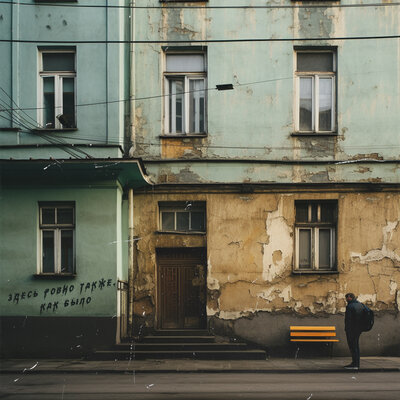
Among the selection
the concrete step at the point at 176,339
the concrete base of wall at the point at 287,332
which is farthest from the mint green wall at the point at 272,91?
the concrete step at the point at 176,339

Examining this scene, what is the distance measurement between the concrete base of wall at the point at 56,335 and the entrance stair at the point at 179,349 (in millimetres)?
377

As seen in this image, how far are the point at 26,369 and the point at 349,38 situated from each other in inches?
410

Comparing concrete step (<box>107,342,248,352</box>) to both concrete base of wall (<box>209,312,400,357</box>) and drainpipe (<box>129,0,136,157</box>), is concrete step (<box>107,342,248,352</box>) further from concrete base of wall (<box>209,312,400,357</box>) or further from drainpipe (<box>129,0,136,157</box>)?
drainpipe (<box>129,0,136,157</box>)

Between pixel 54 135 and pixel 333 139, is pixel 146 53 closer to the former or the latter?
pixel 54 135

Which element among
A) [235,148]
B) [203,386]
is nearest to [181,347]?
[203,386]

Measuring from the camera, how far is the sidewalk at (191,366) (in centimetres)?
1353

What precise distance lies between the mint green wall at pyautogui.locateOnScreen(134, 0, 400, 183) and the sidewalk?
458 cm

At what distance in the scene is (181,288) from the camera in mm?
16859

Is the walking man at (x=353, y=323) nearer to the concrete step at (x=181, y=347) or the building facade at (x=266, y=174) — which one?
the building facade at (x=266, y=174)

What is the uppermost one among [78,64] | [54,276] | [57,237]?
[78,64]

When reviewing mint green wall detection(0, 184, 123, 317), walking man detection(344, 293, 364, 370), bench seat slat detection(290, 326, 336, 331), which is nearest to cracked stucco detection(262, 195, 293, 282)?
bench seat slat detection(290, 326, 336, 331)

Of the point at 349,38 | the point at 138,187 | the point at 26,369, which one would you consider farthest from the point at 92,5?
the point at 26,369

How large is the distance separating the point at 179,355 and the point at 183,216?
11.9 feet

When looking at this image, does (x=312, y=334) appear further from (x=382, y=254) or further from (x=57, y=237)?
(x=57, y=237)
